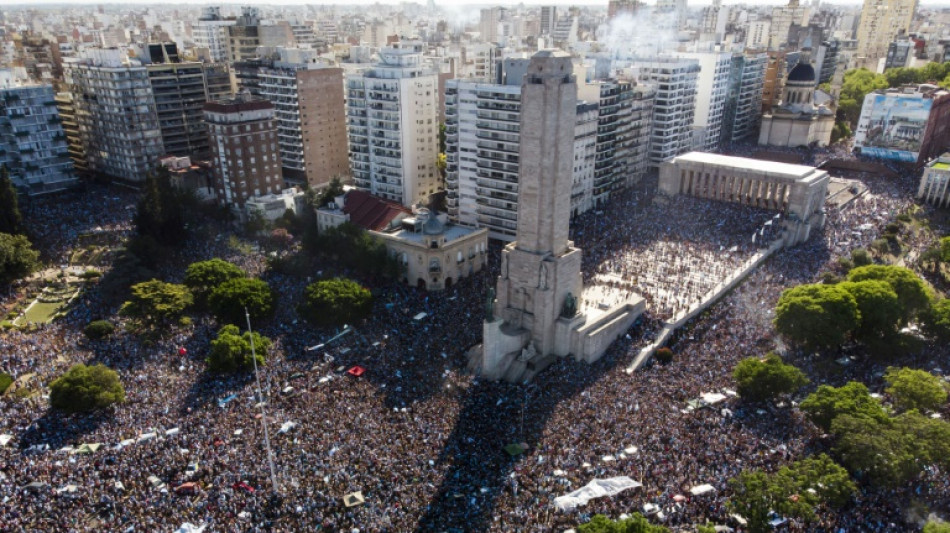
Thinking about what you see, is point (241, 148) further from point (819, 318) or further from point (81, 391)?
point (819, 318)

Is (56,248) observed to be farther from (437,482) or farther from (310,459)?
(437,482)

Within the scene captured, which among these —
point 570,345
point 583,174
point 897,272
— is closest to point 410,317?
point 570,345

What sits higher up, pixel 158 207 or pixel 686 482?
pixel 158 207

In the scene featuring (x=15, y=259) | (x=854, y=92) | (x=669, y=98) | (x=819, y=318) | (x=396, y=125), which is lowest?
(x=15, y=259)

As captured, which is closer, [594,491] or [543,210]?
[594,491]

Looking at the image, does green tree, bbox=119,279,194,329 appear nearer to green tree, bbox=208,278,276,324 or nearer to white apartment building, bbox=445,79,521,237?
green tree, bbox=208,278,276,324

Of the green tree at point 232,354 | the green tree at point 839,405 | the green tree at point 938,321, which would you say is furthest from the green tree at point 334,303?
the green tree at point 938,321

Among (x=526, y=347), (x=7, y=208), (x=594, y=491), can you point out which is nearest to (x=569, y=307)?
(x=526, y=347)

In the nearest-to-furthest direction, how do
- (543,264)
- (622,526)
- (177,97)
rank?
(622,526)
(543,264)
(177,97)

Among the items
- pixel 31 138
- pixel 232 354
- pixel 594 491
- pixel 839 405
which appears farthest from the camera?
pixel 31 138
